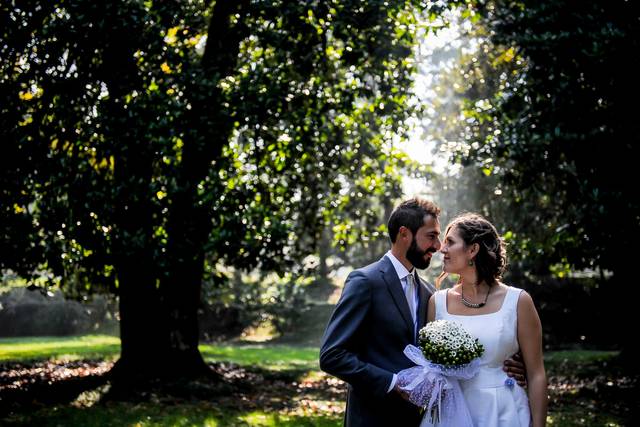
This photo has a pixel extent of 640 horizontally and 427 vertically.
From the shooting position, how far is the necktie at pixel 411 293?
5.00 meters

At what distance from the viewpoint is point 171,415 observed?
11.4 m

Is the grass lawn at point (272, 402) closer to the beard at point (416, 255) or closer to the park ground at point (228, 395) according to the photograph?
the park ground at point (228, 395)

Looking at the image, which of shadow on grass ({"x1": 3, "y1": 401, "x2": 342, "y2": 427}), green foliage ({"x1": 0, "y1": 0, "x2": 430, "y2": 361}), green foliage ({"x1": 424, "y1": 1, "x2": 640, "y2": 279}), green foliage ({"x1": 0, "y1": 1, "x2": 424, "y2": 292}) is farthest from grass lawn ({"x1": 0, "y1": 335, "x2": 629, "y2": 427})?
green foliage ({"x1": 424, "y1": 1, "x2": 640, "y2": 279})

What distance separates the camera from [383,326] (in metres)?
4.77

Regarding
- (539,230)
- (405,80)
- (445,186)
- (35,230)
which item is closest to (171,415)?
(35,230)

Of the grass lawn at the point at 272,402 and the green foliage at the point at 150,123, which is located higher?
the green foliage at the point at 150,123

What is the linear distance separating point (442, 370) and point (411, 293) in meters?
0.66

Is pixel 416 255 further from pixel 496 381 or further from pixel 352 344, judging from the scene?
pixel 496 381

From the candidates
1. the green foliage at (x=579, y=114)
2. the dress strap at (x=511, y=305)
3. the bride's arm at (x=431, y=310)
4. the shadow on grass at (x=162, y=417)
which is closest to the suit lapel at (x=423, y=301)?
the bride's arm at (x=431, y=310)

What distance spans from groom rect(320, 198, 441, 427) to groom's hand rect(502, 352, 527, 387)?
0.67m

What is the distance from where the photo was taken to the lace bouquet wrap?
4539 mm

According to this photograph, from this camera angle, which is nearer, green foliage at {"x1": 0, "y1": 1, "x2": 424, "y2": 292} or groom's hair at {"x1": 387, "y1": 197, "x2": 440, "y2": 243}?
groom's hair at {"x1": 387, "y1": 197, "x2": 440, "y2": 243}

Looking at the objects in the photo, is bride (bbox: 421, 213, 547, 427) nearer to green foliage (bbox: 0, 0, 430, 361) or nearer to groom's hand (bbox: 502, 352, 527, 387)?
groom's hand (bbox: 502, 352, 527, 387)

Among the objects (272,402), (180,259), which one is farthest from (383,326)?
(272,402)
